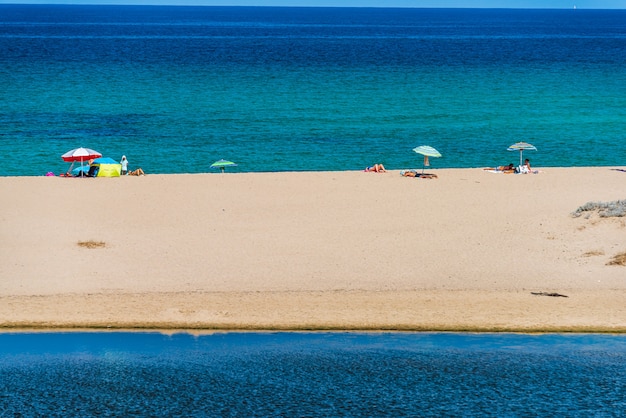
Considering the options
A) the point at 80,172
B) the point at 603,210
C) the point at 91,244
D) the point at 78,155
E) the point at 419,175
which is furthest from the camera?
the point at 419,175

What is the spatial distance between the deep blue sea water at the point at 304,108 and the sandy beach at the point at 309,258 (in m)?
14.2

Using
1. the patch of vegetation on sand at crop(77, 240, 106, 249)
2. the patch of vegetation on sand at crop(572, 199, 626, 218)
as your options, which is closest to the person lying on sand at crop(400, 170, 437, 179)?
the patch of vegetation on sand at crop(572, 199, 626, 218)

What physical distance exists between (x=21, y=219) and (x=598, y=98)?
6403cm

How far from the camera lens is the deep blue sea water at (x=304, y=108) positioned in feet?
186

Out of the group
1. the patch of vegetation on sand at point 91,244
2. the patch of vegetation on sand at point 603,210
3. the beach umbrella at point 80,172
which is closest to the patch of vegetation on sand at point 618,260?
the patch of vegetation on sand at point 603,210

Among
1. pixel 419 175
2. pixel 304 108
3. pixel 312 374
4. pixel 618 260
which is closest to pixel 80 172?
pixel 419 175

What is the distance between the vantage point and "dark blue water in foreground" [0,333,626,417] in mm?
20391

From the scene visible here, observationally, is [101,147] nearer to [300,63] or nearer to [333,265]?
[333,265]

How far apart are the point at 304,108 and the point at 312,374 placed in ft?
182

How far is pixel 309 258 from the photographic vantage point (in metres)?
29.5

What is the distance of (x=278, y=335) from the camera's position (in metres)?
24.0

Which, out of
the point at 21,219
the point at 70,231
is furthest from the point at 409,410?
the point at 21,219

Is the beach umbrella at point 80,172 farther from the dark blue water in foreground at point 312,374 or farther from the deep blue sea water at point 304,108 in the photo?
the dark blue water in foreground at point 312,374

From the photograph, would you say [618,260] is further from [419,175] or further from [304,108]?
[304,108]
